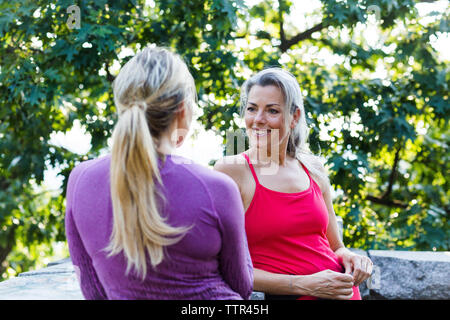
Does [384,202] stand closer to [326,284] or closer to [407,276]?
[407,276]

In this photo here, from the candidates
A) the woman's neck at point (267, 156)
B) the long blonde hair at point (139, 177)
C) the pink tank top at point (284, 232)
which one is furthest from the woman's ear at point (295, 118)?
the long blonde hair at point (139, 177)

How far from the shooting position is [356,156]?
408 centimetres

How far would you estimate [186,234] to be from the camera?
1222 millimetres

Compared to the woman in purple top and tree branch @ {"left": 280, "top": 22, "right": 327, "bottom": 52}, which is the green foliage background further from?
the woman in purple top

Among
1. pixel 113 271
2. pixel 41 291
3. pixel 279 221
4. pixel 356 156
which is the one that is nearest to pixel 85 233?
pixel 113 271

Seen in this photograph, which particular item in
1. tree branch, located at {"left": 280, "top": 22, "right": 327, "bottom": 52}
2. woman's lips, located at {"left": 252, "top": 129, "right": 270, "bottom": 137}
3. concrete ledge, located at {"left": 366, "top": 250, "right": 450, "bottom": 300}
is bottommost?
concrete ledge, located at {"left": 366, "top": 250, "right": 450, "bottom": 300}

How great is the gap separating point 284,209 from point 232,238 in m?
0.71

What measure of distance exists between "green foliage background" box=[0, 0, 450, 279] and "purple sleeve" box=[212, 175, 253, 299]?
2509mm

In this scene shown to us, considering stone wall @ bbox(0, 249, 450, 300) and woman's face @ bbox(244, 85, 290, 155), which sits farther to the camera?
stone wall @ bbox(0, 249, 450, 300)

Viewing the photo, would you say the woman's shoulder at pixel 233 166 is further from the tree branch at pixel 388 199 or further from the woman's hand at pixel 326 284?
the tree branch at pixel 388 199

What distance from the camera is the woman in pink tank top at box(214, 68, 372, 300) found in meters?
1.94

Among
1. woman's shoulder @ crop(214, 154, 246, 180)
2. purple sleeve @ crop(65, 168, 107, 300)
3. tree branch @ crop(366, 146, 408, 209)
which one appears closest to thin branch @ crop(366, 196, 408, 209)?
tree branch @ crop(366, 146, 408, 209)
